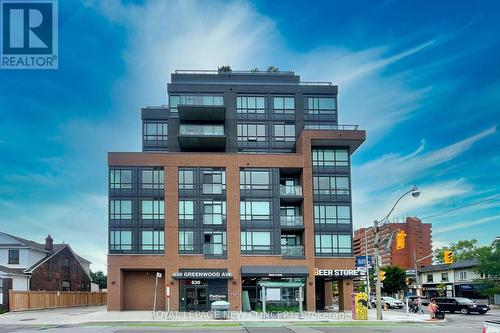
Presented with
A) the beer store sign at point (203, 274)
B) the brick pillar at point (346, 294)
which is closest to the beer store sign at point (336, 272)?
the brick pillar at point (346, 294)

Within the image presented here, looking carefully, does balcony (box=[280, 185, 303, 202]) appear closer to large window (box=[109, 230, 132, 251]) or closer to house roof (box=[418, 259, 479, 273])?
large window (box=[109, 230, 132, 251])

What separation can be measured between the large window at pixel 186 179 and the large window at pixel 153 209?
248cm

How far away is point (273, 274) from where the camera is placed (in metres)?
46.8

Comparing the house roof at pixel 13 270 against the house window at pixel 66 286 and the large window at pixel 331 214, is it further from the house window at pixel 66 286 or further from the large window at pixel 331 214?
the large window at pixel 331 214

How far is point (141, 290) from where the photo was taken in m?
49.3

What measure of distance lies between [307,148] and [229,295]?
1561 cm

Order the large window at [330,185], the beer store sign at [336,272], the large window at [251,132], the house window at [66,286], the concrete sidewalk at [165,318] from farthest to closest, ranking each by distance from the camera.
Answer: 1. the house window at [66,286]
2. the large window at [251,132]
3. the large window at [330,185]
4. the beer store sign at [336,272]
5. the concrete sidewalk at [165,318]

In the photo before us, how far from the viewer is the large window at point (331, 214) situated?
5050cm

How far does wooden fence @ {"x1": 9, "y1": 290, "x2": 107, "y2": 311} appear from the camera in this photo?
45.0 metres

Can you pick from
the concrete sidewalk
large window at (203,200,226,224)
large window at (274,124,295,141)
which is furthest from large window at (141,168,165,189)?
the concrete sidewalk

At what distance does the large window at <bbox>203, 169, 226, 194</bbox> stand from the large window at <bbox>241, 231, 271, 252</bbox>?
483cm

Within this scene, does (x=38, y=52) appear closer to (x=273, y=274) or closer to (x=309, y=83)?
(x=273, y=274)

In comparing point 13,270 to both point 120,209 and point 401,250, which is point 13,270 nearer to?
point 120,209

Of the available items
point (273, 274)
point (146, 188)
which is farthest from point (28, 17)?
point (273, 274)
